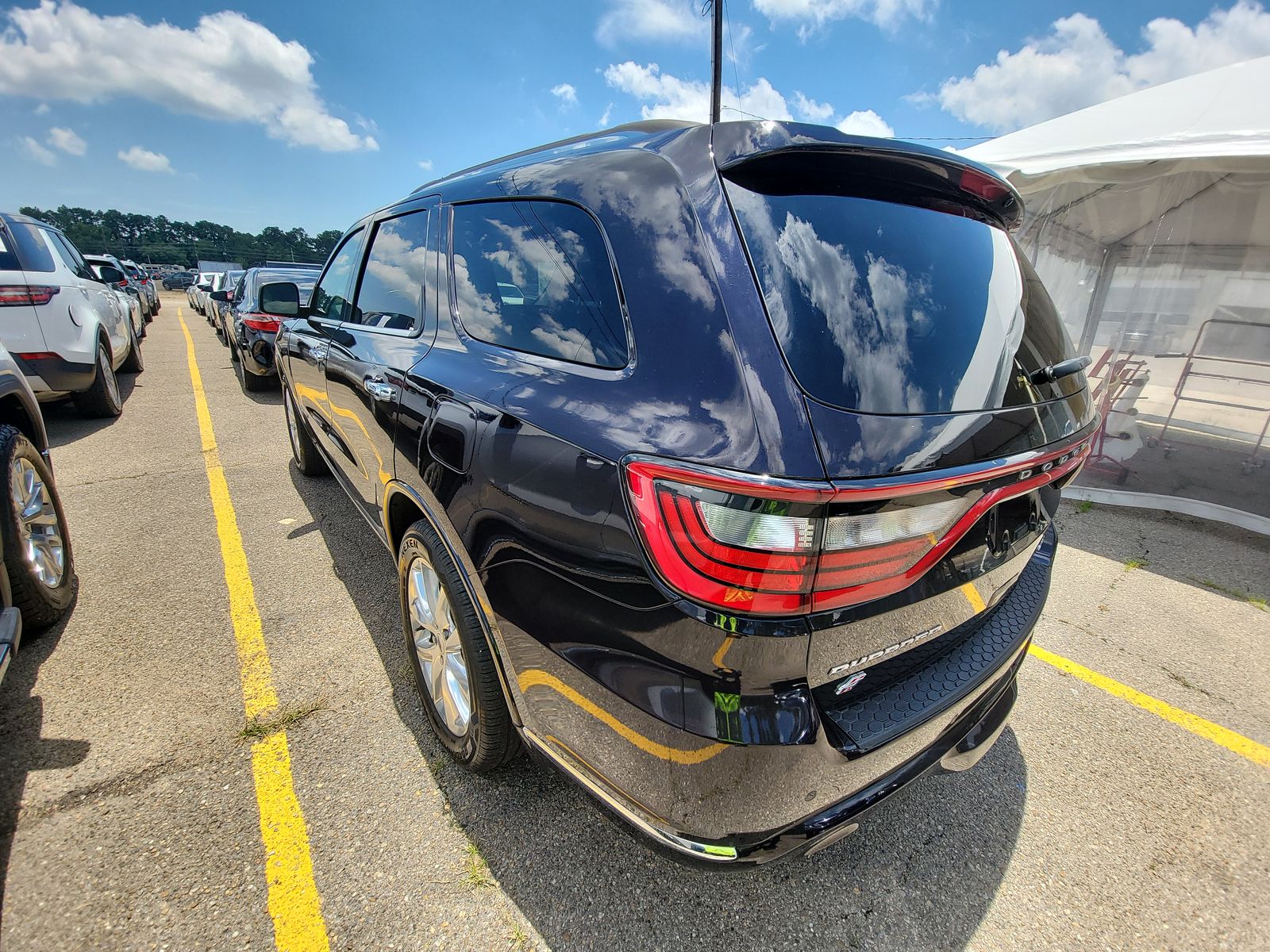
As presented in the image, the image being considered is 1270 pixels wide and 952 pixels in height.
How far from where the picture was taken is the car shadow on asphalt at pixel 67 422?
18.2 ft

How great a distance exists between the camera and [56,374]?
515cm

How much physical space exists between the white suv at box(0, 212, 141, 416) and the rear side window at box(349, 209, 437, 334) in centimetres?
374

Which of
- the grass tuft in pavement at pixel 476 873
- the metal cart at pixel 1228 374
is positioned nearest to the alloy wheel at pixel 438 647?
the grass tuft in pavement at pixel 476 873

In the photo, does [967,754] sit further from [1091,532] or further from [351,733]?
[1091,532]

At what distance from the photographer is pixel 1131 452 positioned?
5684 millimetres

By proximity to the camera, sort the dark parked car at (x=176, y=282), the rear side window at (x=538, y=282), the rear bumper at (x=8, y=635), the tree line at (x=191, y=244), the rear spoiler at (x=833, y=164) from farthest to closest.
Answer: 1. the tree line at (x=191, y=244)
2. the dark parked car at (x=176, y=282)
3. the rear bumper at (x=8, y=635)
4. the rear side window at (x=538, y=282)
5. the rear spoiler at (x=833, y=164)

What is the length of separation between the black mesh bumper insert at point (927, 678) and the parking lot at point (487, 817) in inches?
12.0

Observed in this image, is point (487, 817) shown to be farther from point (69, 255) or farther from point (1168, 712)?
point (69, 255)

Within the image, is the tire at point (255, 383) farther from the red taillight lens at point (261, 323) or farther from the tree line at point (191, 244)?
the tree line at point (191, 244)

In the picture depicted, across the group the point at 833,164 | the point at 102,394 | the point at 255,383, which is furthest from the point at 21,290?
the point at 833,164

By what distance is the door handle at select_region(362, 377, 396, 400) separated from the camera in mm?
2142

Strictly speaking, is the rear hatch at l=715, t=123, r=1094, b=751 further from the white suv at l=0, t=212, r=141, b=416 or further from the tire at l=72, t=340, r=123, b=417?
the tire at l=72, t=340, r=123, b=417

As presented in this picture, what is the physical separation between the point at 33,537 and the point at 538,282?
2.67 meters

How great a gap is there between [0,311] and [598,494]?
20.7 ft
